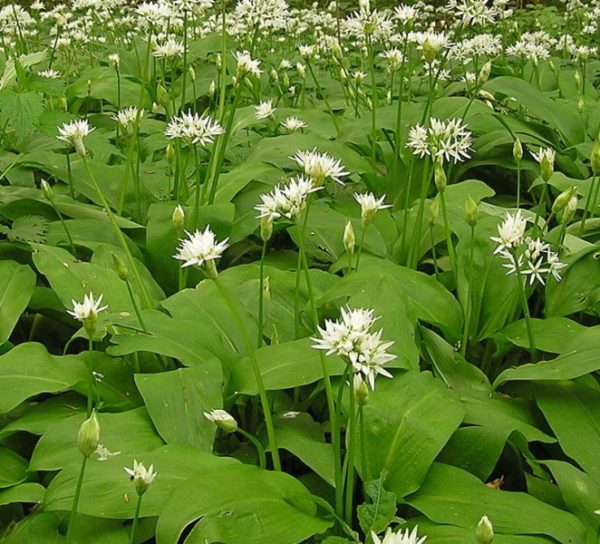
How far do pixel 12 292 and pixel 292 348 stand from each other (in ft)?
2.91

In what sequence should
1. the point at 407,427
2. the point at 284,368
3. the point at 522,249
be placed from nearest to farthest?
the point at 407,427, the point at 284,368, the point at 522,249

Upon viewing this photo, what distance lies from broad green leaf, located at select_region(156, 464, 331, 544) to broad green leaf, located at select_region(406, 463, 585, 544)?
24 cm

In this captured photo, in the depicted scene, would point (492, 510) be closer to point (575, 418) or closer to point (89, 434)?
point (575, 418)

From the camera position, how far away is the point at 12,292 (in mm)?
2273

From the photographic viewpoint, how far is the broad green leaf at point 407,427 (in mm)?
1669

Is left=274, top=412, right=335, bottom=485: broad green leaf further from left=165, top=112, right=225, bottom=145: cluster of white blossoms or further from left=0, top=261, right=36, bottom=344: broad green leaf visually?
left=165, top=112, right=225, bottom=145: cluster of white blossoms

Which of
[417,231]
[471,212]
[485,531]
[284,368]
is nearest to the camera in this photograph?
[485,531]

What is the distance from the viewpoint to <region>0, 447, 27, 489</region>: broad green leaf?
1700 mm

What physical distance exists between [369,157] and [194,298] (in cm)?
157

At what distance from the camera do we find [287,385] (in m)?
1.78

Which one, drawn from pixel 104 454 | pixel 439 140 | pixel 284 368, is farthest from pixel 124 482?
pixel 439 140

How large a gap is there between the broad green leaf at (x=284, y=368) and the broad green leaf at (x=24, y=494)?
1.57 ft

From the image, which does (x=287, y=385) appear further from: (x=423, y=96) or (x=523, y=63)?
(x=523, y=63)

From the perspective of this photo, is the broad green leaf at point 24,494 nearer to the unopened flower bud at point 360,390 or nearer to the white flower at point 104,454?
the white flower at point 104,454
